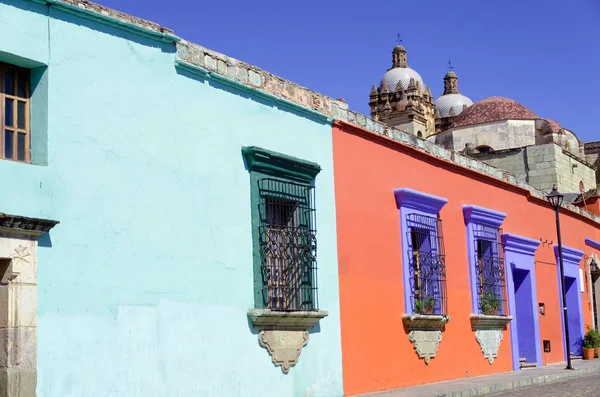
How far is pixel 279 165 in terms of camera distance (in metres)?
9.92

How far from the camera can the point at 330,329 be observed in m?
10.4

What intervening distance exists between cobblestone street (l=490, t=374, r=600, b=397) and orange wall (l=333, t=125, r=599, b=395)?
1275 mm

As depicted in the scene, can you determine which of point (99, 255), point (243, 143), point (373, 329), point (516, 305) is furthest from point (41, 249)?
point (516, 305)

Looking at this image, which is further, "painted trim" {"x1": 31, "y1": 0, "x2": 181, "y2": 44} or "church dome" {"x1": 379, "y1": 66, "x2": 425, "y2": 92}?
"church dome" {"x1": 379, "y1": 66, "x2": 425, "y2": 92}

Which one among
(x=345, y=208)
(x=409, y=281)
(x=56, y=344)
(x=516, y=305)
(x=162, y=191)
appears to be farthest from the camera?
(x=516, y=305)

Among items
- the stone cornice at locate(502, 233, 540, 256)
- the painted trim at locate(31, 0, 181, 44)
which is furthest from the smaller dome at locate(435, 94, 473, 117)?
the painted trim at locate(31, 0, 181, 44)

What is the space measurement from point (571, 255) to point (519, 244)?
368cm

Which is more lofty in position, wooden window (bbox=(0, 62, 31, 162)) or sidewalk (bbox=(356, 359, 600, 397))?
wooden window (bbox=(0, 62, 31, 162))

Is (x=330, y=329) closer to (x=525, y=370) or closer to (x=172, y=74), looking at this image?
(x=172, y=74)

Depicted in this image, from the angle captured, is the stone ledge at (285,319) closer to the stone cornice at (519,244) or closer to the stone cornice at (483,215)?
the stone cornice at (483,215)

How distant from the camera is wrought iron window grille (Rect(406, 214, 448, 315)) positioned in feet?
41.2

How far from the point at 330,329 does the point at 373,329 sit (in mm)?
1108

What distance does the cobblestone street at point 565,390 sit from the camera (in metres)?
11.2

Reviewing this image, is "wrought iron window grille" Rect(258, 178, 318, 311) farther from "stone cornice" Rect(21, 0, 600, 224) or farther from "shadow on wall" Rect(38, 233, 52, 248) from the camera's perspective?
"shadow on wall" Rect(38, 233, 52, 248)
